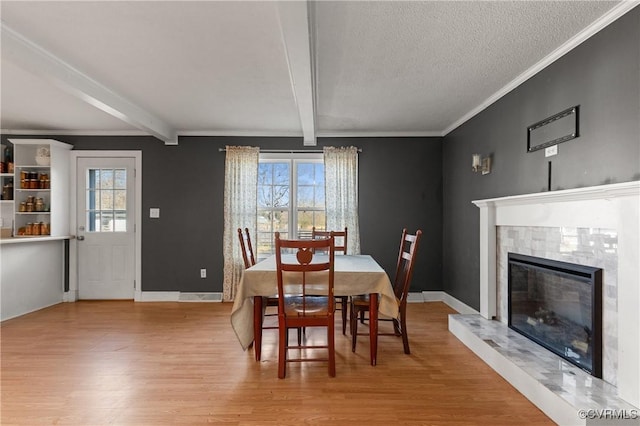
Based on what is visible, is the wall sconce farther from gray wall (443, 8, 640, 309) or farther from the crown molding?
the crown molding

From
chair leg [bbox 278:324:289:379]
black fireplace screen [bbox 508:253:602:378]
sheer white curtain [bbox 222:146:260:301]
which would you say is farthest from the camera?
sheer white curtain [bbox 222:146:260:301]

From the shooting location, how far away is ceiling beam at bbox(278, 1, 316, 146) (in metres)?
1.87

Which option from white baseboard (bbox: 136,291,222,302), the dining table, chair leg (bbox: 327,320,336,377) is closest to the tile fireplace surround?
the dining table

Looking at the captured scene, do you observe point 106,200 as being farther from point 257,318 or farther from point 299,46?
point 299,46

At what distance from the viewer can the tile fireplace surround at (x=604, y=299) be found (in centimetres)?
183

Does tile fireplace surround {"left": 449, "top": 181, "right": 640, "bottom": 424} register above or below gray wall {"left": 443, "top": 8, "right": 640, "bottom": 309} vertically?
below

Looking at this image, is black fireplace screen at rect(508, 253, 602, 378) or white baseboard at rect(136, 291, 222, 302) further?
white baseboard at rect(136, 291, 222, 302)

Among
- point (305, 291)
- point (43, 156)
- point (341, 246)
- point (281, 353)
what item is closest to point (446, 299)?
point (341, 246)

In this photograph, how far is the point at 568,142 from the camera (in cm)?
250

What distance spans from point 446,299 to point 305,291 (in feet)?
9.70

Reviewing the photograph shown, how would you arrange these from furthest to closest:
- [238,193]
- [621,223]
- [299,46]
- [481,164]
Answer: [238,193] < [481,164] < [299,46] < [621,223]

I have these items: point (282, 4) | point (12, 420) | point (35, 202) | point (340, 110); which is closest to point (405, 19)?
point (282, 4)

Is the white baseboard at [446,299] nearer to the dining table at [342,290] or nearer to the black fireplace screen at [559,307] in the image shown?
the black fireplace screen at [559,307]

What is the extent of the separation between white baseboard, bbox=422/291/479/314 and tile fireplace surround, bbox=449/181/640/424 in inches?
41.7
